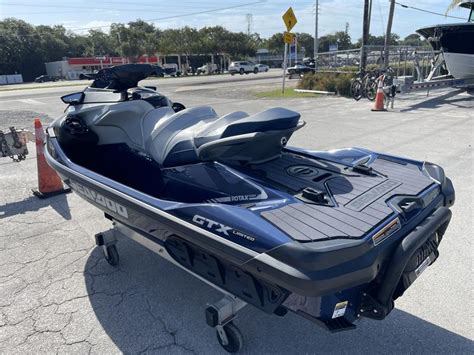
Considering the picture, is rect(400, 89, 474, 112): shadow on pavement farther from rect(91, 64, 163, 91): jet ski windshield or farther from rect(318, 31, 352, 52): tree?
rect(318, 31, 352, 52): tree

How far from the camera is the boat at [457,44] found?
13.0 metres

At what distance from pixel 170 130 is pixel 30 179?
3.96 metres

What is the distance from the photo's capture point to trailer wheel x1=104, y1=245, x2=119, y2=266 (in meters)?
3.31

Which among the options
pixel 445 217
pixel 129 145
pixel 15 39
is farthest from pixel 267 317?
pixel 15 39

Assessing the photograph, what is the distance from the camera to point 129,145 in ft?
11.5

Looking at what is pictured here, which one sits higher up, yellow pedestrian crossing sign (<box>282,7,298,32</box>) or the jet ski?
yellow pedestrian crossing sign (<box>282,7,298,32</box>)

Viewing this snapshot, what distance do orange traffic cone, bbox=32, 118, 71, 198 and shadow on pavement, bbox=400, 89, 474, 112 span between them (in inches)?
383

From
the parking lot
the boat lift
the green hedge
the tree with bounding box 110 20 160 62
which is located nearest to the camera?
the parking lot

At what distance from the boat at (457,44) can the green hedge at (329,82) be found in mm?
3365

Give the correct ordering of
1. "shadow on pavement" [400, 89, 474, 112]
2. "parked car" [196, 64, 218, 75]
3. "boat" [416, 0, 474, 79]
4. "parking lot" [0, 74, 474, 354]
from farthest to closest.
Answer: "parked car" [196, 64, 218, 75] < "boat" [416, 0, 474, 79] < "shadow on pavement" [400, 89, 474, 112] < "parking lot" [0, 74, 474, 354]

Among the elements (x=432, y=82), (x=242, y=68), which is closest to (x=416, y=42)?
(x=242, y=68)

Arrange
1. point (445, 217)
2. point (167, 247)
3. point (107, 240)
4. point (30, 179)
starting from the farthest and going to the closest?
point (30, 179) → point (107, 240) → point (167, 247) → point (445, 217)

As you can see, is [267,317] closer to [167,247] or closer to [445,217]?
[167,247]

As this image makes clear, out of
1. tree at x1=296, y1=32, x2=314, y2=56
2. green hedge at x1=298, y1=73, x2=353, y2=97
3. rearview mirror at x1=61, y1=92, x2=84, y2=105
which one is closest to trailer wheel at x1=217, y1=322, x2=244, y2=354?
rearview mirror at x1=61, y1=92, x2=84, y2=105
